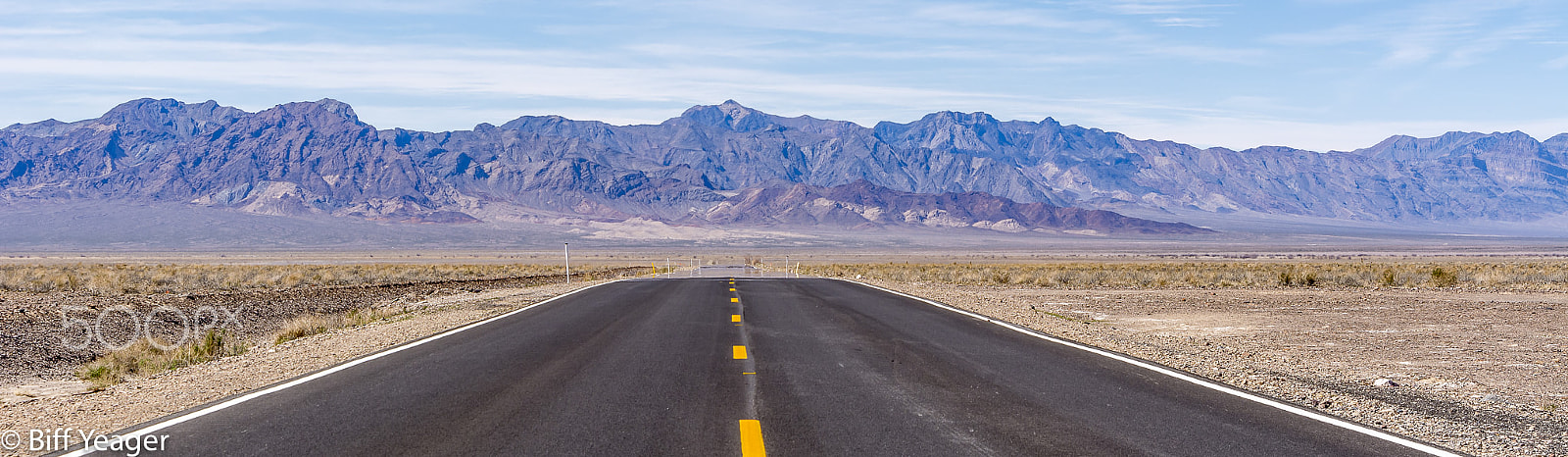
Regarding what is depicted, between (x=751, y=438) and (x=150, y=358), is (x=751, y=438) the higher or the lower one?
the higher one

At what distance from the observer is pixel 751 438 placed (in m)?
7.40

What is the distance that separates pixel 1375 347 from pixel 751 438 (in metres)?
11.3

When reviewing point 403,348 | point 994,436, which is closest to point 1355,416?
point 994,436

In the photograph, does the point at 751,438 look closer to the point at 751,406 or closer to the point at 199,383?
the point at 751,406

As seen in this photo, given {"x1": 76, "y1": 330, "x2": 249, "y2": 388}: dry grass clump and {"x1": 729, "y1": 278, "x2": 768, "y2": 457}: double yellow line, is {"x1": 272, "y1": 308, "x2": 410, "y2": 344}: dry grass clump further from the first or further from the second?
{"x1": 729, "y1": 278, "x2": 768, "y2": 457}: double yellow line

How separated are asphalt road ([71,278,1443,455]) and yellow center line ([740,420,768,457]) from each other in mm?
32

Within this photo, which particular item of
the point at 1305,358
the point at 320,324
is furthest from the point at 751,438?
the point at 320,324

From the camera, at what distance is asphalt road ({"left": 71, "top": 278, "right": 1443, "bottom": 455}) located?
7305 mm

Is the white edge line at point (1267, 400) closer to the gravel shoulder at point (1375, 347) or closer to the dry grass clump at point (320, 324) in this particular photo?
the gravel shoulder at point (1375, 347)

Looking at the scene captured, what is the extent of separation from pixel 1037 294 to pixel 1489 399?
68.2 ft

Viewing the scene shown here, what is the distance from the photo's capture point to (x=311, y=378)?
10.5 metres

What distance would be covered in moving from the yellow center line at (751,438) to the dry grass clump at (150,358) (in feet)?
23.7

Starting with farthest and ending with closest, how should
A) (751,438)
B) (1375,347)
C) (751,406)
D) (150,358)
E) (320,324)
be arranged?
1. (320,324)
2. (1375,347)
3. (150,358)
4. (751,406)
5. (751,438)

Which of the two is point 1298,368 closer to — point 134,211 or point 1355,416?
point 1355,416
